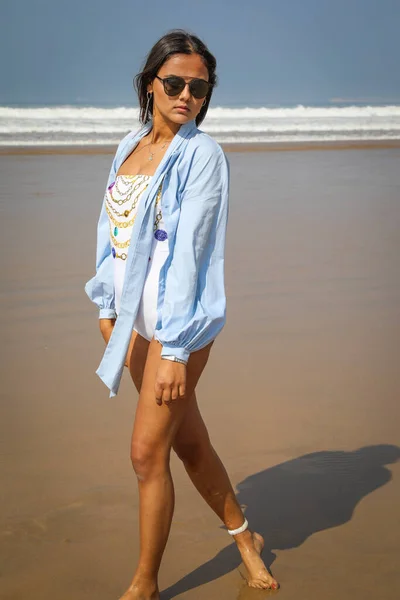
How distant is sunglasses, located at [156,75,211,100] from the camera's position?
102 inches

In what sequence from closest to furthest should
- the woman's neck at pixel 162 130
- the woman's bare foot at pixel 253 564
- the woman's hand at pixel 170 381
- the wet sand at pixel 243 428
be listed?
1. the woman's hand at pixel 170 381
2. the woman's neck at pixel 162 130
3. the woman's bare foot at pixel 253 564
4. the wet sand at pixel 243 428

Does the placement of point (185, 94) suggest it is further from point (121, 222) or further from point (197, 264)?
point (197, 264)

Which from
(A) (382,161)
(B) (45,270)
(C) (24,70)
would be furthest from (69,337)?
(C) (24,70)

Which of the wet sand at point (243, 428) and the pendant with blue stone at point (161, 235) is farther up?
the pendant with blue stone at point (161, 235)

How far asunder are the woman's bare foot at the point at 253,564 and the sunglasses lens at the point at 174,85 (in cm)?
151

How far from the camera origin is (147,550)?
100 inches

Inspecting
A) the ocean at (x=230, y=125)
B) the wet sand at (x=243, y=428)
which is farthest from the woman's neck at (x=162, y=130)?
the ocean at (x=230, y=125)

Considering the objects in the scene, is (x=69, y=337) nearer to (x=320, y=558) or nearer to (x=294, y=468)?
(x=294, y=468)

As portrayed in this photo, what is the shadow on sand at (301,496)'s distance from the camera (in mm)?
2996

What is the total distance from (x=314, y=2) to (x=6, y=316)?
51.4 meters

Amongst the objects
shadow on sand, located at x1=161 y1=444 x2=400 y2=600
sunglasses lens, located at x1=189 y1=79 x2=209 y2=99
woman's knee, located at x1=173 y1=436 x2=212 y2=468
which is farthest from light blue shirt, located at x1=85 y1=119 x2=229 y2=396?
shadow on sand, located at x1=161 y1=444 x2=400 y2=600

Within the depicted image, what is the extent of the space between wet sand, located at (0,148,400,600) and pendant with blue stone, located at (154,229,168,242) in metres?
1.20

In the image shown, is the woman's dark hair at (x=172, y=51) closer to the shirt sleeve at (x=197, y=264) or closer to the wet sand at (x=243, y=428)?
the shirt sleeve at (x=197, y=264)

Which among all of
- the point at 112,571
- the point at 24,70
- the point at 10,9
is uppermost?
the point at 10,9
